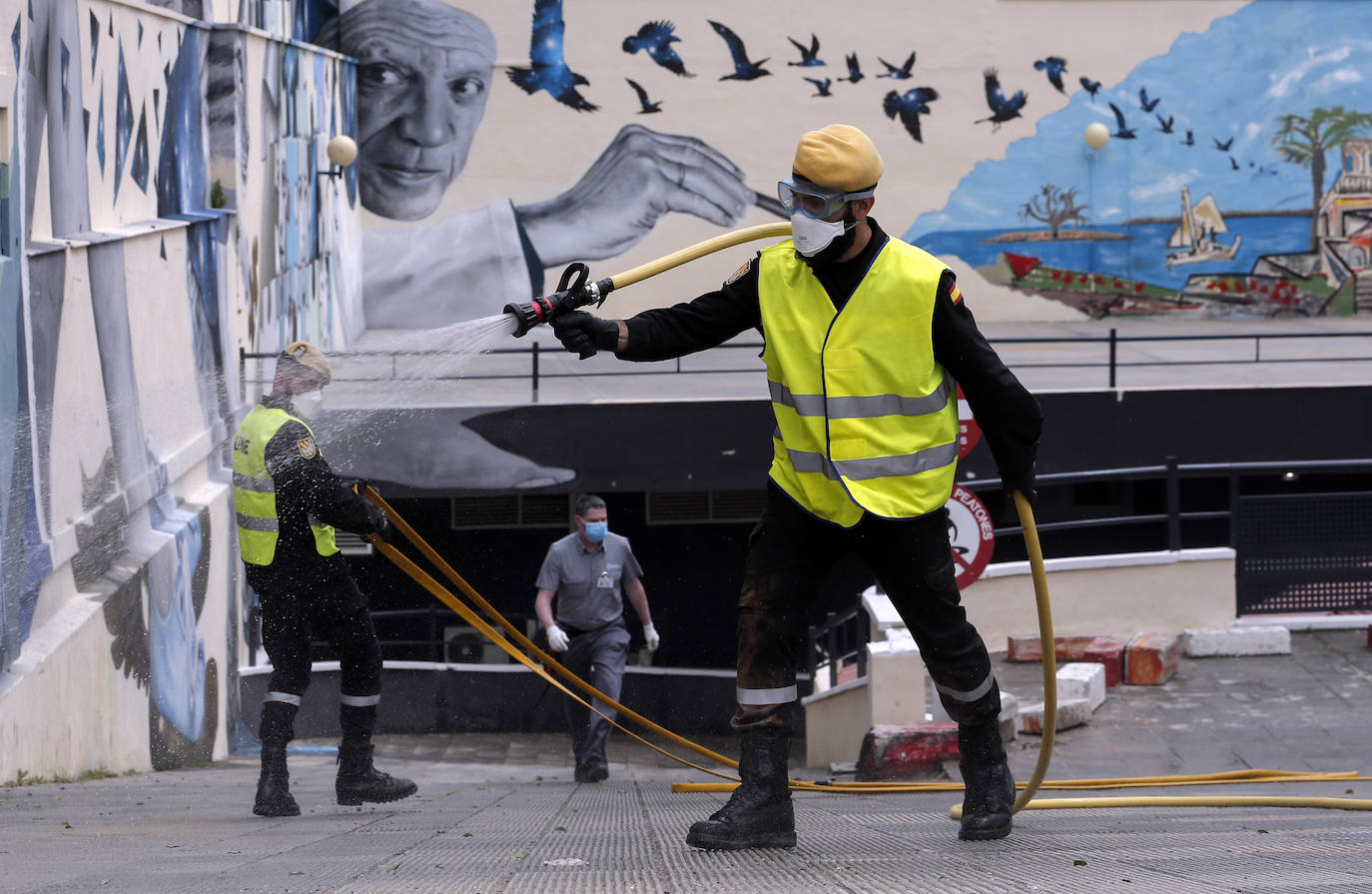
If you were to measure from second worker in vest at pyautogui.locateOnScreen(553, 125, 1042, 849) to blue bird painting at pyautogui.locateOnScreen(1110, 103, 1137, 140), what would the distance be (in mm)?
22289

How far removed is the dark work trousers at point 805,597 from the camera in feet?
13.9

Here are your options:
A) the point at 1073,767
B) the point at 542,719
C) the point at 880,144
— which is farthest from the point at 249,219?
the point at 880,144

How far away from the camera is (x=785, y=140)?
24.6 metres

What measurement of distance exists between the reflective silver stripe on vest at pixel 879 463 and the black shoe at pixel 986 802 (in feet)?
2.97

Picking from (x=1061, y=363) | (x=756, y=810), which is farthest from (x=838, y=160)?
(x=1061, y=363)

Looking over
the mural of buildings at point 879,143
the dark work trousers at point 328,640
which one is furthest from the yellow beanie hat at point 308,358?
the mural of buildings at point 879,143

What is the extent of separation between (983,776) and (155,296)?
6.36 meters

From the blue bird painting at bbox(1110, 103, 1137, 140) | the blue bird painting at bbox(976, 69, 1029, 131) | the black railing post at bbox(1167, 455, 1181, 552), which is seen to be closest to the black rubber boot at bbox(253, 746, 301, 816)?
the black railing post at bbox(1167, 455, 1181, 552)

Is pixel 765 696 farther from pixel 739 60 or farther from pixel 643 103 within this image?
pixel 739 60

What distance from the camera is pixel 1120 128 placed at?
25.2 meters

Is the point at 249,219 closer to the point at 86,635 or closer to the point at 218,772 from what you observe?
the point at 218,772

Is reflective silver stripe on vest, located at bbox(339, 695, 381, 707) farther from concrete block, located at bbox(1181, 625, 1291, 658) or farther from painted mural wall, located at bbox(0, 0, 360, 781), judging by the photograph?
concrete block, located at bbox(1181, 625, 1291, 658)

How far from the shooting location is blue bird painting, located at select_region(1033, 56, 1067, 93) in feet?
81.9

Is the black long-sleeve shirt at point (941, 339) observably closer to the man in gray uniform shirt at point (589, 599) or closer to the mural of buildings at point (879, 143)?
the man in gray uniform shirt at point (589, 599)
